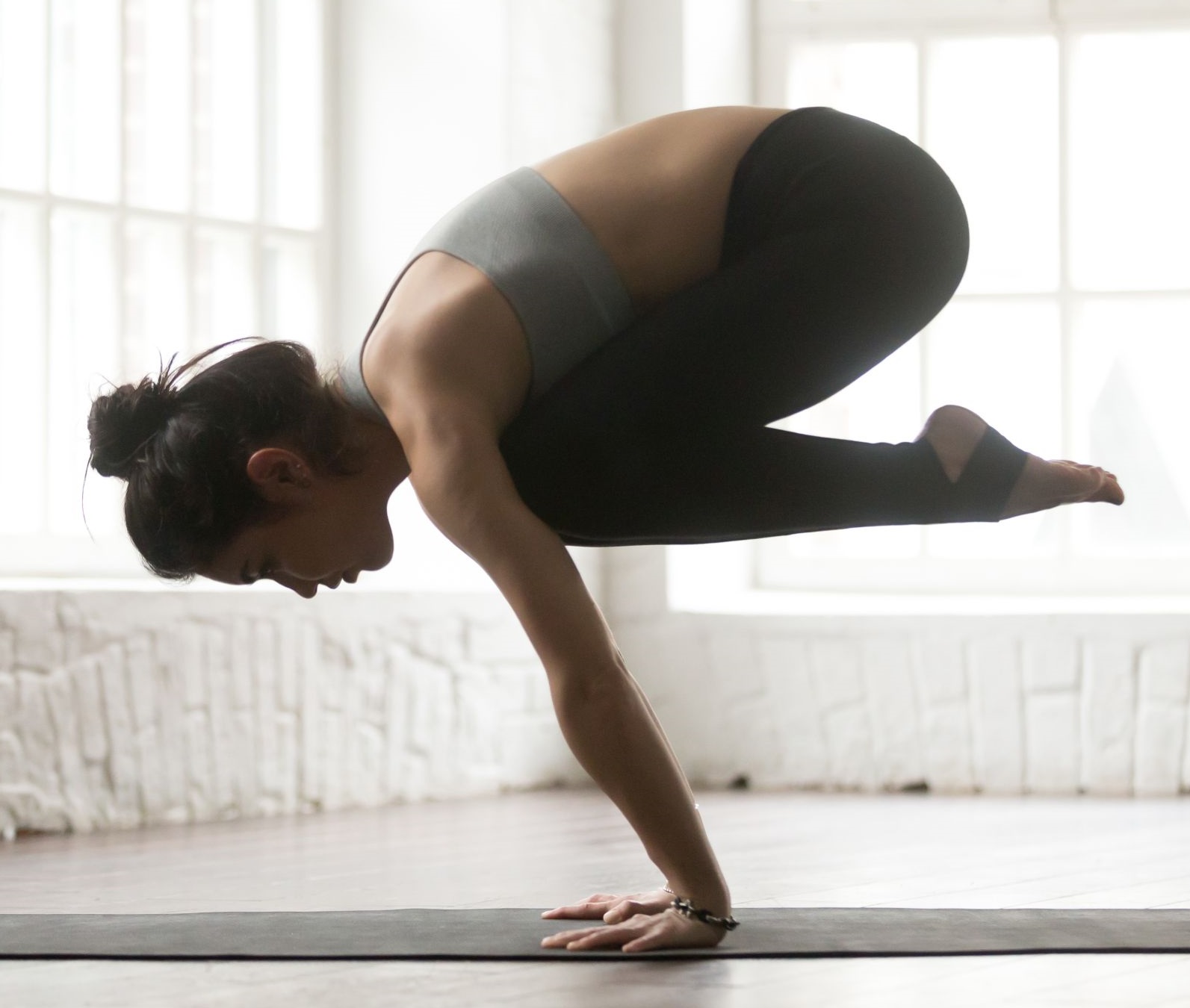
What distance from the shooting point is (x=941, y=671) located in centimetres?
397

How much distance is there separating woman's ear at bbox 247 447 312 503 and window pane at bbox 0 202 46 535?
1724mm

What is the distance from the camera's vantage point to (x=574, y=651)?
1.81 metres

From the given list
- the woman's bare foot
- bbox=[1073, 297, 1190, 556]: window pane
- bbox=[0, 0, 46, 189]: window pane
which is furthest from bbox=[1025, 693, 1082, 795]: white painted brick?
bbox=[0, 0, 46, 189]: window pane

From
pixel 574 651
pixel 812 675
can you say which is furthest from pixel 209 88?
pixel 574 651

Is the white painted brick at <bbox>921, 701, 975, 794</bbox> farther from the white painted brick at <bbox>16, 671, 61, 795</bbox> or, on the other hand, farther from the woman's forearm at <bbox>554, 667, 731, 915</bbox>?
the woman's forearm at <bbox>554, 667, 731, 915</bbox>

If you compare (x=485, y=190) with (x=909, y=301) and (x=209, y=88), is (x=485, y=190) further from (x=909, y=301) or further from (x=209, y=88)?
(x=209, y=88)

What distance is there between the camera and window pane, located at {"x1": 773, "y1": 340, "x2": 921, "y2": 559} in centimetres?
449

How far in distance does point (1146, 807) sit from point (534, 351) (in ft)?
7.39

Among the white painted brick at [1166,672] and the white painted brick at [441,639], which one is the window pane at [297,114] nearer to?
the white painted brick at [441,639]

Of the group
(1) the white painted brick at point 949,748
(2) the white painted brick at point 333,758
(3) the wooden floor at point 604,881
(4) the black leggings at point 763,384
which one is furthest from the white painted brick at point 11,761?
(1) the white painted brick at point 949,748

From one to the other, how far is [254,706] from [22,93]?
56.8 inches

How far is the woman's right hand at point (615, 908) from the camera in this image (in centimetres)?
196

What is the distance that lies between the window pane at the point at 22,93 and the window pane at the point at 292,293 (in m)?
0.69

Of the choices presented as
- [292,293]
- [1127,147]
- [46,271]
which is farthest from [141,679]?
[1127,147]
